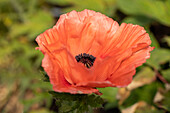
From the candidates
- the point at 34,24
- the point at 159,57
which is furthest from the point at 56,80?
the point at 34,24

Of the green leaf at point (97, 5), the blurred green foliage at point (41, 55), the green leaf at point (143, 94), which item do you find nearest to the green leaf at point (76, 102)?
the blurred green foliage at point (41, 55)

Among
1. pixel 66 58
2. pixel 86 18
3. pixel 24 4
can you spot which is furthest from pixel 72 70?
pixel 24 4

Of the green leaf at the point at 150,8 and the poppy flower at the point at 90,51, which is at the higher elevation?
the poppy flower at the point at 90,51

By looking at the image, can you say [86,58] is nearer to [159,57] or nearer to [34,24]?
[159,57]

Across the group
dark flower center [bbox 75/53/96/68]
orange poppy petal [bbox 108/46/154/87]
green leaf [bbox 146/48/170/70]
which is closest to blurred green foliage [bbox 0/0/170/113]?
green leaf [bbox 146/48/170/70]

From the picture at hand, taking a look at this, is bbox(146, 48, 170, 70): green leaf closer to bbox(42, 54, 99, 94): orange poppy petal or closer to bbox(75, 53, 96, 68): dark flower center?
bbox(75, 53, 96, 68): dark flower center

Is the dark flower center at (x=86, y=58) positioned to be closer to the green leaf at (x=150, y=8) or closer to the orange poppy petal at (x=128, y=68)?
the orange poppy petal at (x=128, y=68)

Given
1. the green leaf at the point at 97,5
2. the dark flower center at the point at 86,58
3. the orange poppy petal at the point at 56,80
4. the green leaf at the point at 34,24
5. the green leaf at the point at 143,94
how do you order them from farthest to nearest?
the green leaf at the point at 34,24, the green leaf at the point at 97,5, the green leaf at the point at 143,94, the dark flower center at the point at 86,58, the orange poppy petal at the point at 56,80
